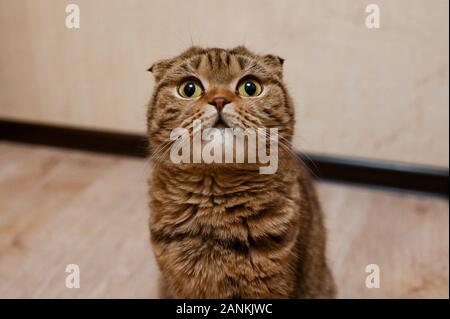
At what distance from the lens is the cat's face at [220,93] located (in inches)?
39.2

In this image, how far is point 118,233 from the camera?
1814mm

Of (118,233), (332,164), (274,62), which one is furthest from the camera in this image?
(332,164)

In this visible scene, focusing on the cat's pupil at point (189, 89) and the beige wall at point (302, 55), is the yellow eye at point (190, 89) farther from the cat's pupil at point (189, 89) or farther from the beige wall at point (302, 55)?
the beige wall at point (302, 55)

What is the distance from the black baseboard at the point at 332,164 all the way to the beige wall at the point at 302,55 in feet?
0.11

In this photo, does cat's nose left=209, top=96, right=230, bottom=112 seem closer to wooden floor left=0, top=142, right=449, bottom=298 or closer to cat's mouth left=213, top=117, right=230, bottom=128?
cat's mouth left=213, top=117, right=230, bottom=128

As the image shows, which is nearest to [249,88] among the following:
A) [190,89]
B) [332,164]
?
[190,89]

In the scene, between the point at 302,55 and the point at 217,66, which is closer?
the point at 217,66

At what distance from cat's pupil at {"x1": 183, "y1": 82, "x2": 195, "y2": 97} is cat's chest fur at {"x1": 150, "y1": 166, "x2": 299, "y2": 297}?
0.54 ft

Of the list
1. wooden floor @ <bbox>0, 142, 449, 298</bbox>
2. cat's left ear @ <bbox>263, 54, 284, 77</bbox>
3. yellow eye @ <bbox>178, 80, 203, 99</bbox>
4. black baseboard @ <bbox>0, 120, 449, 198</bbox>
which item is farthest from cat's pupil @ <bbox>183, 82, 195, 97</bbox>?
black baseboard @ <bbox>0, 120, 449, 198</bbox>

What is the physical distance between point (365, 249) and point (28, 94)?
1360 millimetres

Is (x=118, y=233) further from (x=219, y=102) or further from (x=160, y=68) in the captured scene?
(x=219, y=102)

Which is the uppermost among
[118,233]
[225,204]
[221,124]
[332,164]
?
[221,124]

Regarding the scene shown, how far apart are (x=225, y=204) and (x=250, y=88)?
0.77 feet
